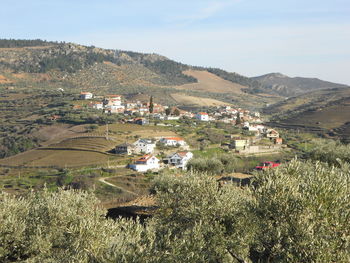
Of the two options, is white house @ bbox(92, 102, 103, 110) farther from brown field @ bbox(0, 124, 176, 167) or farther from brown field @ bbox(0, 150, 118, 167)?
brown field @ bbox(0, 150, 118, 167)

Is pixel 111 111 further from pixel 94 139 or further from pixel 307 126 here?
pixel 307 126

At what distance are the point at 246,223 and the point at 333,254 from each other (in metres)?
7.79

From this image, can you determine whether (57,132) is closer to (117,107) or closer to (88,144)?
(88,144)

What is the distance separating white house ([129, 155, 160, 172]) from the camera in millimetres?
96562

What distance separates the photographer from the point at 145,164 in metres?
97.1

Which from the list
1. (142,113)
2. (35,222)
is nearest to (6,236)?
(35,222)

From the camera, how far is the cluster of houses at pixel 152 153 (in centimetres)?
9750

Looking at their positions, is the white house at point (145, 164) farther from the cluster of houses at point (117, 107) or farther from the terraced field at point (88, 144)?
the cluster of houses at point (117, 107)

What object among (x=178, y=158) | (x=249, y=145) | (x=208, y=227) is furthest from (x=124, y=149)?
(x=208, y=227)

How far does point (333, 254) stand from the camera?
1612cm

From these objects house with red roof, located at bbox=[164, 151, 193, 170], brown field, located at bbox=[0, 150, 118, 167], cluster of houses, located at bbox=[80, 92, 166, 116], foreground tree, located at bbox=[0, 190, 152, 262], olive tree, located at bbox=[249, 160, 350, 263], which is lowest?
brown field, located at bbox=[0, 150, 118, 167]

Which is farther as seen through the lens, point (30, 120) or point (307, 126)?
point (307, 126)

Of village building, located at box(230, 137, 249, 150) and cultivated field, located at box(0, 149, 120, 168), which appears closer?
cultivated field, located at box(0, 149, 120, 168)

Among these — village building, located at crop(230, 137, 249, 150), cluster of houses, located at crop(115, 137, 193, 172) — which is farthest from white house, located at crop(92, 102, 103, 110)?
village building, located at crop(230, 137, 249, 150)
